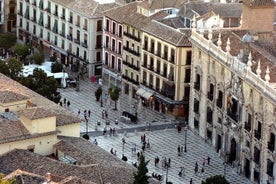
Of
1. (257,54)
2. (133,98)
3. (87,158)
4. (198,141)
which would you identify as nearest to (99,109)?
(133,98)

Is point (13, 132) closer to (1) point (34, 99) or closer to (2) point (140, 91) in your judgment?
(1) point (34, 99)

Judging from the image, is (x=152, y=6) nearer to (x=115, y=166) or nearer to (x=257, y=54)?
(x=257, y=54)

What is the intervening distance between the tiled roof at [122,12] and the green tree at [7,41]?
2087 cm

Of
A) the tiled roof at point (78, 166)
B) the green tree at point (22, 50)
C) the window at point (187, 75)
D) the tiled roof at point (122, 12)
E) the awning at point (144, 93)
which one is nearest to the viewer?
the tiled roof at point (78, 166)

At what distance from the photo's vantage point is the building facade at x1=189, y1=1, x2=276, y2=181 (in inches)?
4710

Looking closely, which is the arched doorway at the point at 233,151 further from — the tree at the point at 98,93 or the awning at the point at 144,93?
the tree at the point at 98,93

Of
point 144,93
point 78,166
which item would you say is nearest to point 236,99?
point 144,93

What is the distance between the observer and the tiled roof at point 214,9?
151m

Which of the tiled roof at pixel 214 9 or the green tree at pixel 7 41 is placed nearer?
the tiled roof at pixel 214 9

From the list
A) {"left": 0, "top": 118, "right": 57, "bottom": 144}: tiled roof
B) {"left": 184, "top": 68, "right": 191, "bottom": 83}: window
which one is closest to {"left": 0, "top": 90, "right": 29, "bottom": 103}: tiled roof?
{"left": 0, "top": 118, "right": 57, "bottom": 144}: tiled roof

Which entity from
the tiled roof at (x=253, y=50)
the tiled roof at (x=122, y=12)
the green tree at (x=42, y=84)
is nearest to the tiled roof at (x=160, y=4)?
the tiled roof at (x=122, y=12)

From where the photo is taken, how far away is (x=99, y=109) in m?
147

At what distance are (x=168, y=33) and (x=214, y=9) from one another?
448 inches

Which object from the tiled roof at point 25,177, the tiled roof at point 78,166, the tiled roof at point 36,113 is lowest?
the tiled roof at point 78,166
